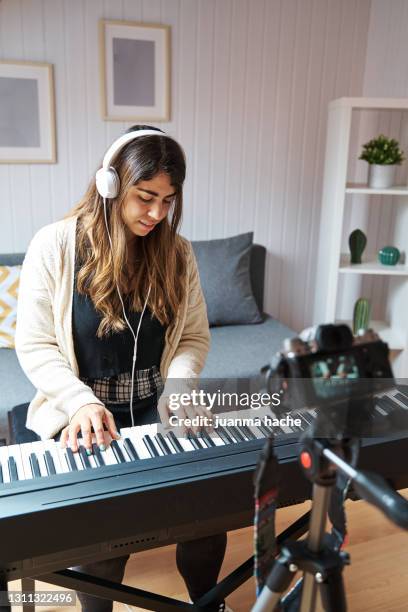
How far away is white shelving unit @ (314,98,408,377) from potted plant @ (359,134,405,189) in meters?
0.06

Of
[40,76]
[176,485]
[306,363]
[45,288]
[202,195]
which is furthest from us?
[202,195]

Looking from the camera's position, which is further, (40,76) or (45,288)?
(40,76)

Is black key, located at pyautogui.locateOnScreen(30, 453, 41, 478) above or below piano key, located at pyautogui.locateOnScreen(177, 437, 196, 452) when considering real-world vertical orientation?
above

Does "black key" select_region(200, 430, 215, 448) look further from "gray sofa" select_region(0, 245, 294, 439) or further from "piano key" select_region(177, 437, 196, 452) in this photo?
"gray sofa" select_region(0, 245, 294, 439)

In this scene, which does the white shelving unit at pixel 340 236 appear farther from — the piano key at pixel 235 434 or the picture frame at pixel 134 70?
the piano key at pixel 235 434

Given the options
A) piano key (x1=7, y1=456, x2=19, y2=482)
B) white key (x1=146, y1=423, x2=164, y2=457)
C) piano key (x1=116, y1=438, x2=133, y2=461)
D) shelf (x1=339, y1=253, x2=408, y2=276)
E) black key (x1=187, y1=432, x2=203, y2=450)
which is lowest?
white key (x1=146, y1=423, x2=164, y2=457)

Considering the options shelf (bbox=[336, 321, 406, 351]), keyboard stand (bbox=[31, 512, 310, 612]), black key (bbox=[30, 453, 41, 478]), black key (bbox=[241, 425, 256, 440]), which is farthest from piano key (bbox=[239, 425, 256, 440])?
shelf (bbox=[336, 321, 406, 351])

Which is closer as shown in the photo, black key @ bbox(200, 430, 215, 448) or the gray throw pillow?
black key @ bbox(200, 430, 215, 448)

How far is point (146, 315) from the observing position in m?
1.50

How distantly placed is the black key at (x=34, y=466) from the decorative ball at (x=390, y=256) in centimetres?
221

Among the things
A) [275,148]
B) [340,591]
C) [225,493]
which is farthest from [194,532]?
[275,148]

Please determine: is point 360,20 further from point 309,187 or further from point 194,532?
point 194,532

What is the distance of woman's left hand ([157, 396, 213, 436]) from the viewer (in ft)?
3.99

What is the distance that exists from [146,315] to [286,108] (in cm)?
203
